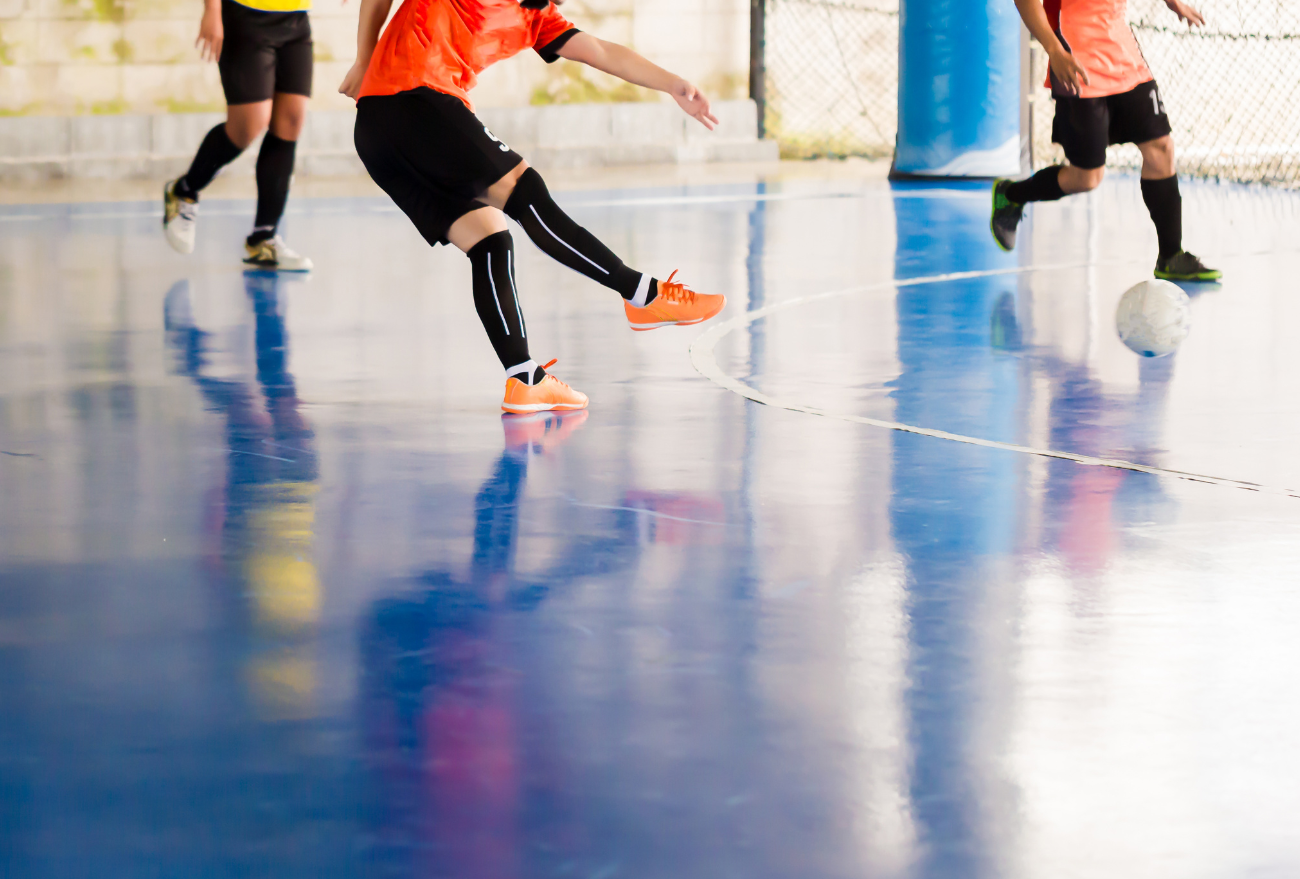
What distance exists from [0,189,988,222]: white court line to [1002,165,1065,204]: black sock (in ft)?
13.2

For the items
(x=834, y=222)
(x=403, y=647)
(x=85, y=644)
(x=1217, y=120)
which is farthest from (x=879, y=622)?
(x=1217, y=120)

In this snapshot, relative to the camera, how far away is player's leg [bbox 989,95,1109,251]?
7.31 meters

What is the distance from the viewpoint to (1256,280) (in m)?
7.61

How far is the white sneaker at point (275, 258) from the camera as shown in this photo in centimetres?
831

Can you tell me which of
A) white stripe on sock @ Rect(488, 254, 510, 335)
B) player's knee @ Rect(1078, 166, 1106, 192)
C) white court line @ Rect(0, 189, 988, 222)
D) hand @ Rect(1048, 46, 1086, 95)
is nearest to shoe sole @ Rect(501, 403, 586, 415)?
white stripe on sock @ Rect(488, 254, 510, 335)

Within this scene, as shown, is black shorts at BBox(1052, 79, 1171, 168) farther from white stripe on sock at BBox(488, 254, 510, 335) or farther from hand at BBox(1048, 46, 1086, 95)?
white stripe on sock at BBox(488, 254, 510, 335)

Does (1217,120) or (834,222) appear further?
(1217,120)

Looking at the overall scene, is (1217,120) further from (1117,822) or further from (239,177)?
(1117,822)

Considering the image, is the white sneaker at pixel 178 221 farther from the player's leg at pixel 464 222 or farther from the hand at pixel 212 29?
the player's leg at pixel 464 222

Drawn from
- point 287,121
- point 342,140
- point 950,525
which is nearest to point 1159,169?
point 287,121

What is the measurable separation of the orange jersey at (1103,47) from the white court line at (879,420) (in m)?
1.15

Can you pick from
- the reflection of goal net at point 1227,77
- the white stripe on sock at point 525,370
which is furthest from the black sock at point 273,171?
the reflection of goal net at point 1227,77

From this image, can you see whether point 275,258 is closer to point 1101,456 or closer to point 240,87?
point 240,87

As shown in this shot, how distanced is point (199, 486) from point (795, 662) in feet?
6.09
